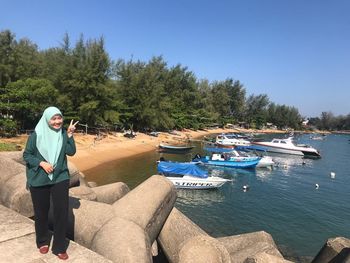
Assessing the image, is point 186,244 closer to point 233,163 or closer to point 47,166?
point 47,166

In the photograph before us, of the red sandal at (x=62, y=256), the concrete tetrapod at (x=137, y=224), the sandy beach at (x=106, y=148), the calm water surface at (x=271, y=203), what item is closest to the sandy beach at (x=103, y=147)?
the sandy beach at (x=106, y=148)

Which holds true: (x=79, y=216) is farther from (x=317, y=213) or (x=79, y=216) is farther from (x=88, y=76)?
(x=88, y=76)

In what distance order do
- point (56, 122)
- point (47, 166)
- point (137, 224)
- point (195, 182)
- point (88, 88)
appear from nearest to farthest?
point (47, 166) → point (56, 122) → point (137, 224) → point (195, 182) → point (88, 88)

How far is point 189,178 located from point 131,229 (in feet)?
67.2

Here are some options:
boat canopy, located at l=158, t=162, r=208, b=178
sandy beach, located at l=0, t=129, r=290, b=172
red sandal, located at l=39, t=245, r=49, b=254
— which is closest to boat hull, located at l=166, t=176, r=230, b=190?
boat canopy, located at l=158, t=162, r=208, b=178

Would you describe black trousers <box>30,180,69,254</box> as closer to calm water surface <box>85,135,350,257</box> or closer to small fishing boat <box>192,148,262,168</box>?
calm water surface <box>85,135,350,257</box>

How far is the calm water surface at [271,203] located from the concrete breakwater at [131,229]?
8.21 metres

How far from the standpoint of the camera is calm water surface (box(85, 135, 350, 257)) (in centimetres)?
1888

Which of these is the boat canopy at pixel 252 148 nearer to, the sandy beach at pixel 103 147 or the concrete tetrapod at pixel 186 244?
the sandy beach at pixel 103 147

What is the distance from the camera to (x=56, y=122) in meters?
5.66

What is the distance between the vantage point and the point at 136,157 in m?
45.0

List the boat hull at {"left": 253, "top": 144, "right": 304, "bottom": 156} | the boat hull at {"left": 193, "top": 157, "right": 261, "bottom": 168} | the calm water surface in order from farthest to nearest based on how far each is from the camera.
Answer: the boat hull at {"left": 253, "top": 144, "right": 304, "bottom": 156}, the boat hull at {"left": 193, "top": 157, "right": 261, "bottom": 168}, the calm water surface

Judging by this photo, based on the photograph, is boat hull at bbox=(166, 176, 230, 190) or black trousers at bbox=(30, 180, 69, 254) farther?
boat hull at bbox=(166, 176, 230, 190)

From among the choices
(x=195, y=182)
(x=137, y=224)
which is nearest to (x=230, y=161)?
(x=195, y=182)
